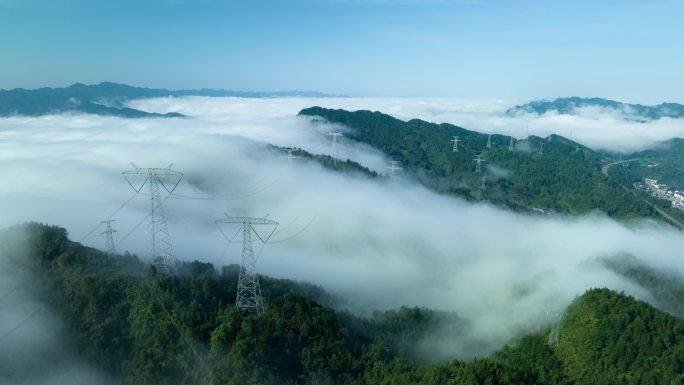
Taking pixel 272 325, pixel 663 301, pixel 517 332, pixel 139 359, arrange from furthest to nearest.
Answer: pixel 663 301, pixel 517 332, pixel 272 325, pixel 139 359

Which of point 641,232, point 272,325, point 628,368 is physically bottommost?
point 641,232

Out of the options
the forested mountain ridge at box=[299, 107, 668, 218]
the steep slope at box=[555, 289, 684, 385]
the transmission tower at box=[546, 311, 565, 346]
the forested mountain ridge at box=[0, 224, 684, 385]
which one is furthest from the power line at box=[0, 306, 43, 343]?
the forested mountain ridge at box=[299, 107, 668, 218]

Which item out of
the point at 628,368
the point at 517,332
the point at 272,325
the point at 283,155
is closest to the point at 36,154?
the point at 283,155

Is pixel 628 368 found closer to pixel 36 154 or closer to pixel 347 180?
pixel 347 180

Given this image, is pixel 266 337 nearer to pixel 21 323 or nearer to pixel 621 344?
pixel 21 323

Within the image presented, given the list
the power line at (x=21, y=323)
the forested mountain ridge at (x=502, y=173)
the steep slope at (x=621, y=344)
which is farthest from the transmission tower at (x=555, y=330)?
the forested mountain ridge at (x=502, y=173)

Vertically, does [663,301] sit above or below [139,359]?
below

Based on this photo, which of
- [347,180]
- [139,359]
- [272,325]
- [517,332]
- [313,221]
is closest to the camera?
[139,359]

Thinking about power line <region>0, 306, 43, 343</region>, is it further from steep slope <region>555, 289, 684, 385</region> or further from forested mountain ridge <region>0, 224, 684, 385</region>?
steep slope <region>555, 289, 684, 385</region>
